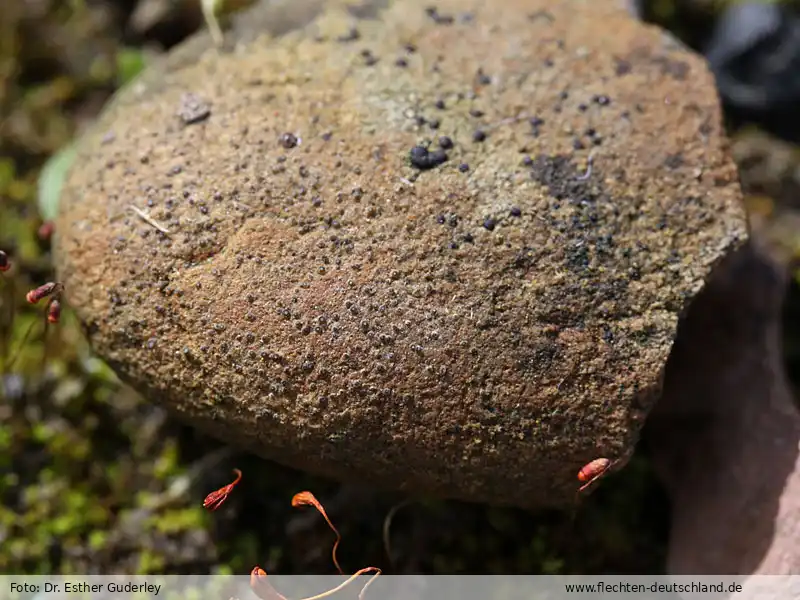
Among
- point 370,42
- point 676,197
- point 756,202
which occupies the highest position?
point 370,42

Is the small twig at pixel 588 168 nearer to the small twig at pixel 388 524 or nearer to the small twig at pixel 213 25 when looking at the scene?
the small twig at pixel 388 524

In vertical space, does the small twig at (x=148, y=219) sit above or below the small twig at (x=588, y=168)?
below

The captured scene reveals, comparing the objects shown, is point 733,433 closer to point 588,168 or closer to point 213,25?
point 588,168

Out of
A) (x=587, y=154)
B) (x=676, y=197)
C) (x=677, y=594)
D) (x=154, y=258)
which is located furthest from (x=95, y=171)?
(x=677, y=594)

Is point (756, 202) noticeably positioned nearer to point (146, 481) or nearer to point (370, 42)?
point (370, 42)

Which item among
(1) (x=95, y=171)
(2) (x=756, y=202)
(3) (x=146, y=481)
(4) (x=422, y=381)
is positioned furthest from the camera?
(2) (x=756, y=202)

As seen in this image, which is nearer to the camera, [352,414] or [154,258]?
[352,414]

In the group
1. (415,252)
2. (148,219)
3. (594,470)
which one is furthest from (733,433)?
(148,219)

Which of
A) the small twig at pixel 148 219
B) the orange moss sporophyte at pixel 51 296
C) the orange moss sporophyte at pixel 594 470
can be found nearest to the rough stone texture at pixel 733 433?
the orange moss sporophyte at pixel 594 470
